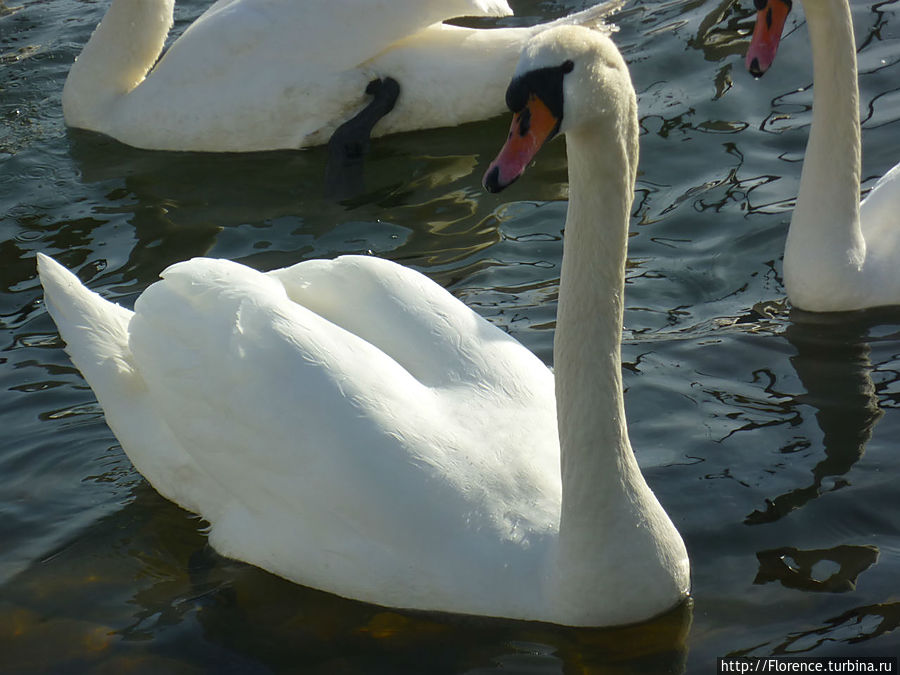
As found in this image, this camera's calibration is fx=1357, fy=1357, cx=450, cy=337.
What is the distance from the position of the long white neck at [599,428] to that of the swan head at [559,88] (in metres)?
0.14

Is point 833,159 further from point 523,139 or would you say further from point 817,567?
point 523,139

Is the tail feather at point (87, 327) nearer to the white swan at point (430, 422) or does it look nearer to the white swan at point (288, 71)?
the white swan at point (430, 422)

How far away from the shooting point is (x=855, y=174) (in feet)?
20.1

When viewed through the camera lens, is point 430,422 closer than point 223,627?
Yes

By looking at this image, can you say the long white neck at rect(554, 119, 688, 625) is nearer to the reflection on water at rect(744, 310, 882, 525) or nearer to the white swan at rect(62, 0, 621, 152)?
the reflection on water at rect(744, 310, 882, 525)

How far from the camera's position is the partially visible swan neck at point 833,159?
19.6ft

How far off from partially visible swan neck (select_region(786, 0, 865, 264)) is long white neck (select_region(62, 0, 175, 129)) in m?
4.81

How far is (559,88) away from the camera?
136 inches

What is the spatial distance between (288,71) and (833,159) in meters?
3.70

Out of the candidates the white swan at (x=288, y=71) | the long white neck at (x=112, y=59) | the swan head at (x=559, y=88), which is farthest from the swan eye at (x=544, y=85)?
the long white neck at (x=112, y=59)

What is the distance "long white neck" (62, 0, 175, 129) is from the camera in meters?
9.02

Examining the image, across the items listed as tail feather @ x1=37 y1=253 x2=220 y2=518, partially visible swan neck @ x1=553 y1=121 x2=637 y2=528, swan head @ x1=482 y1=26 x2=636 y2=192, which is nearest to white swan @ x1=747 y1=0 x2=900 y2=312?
partially visible swan neck @ x1=553 y1=121 x2=637 y2=528

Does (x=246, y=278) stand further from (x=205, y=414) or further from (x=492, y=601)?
(x=492, y=601)

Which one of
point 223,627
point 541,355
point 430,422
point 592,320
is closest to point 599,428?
point 592,320
